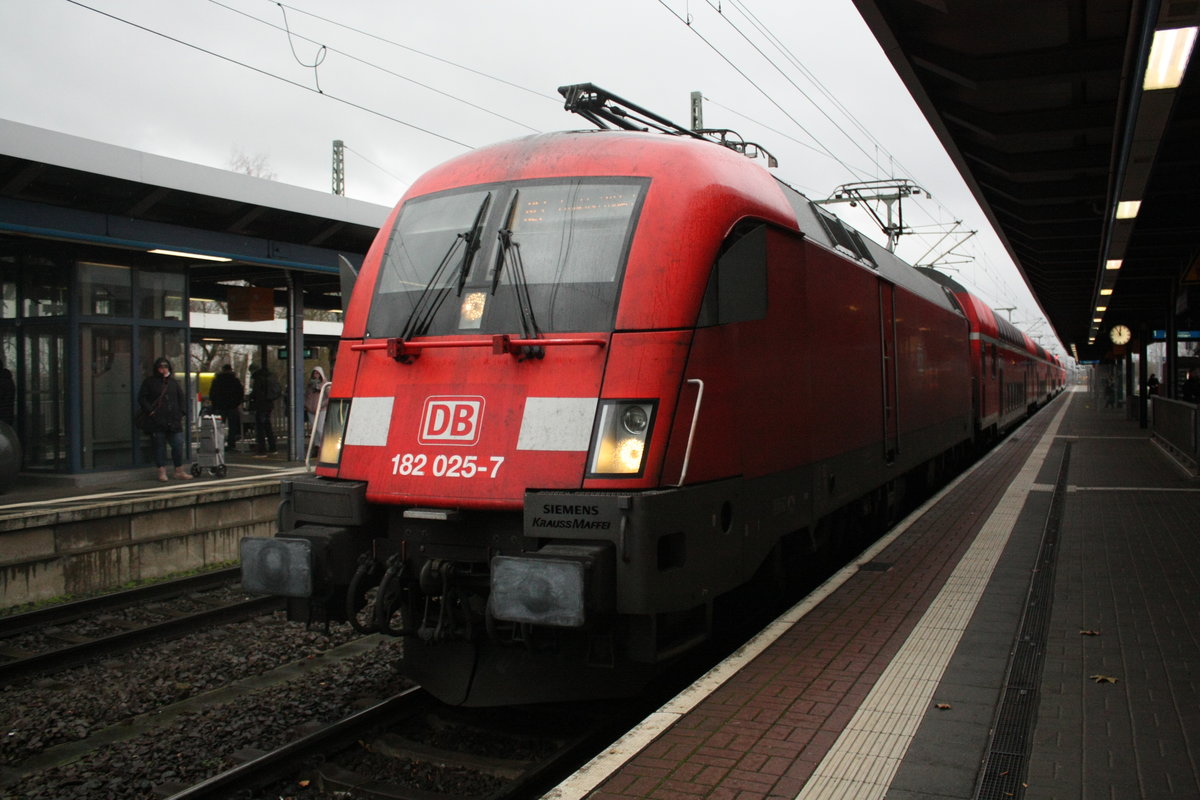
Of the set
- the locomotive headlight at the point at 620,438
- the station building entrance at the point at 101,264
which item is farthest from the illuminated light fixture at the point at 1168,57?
the station building entrance at the point at 101,264

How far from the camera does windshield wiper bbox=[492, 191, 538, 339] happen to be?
208 inches

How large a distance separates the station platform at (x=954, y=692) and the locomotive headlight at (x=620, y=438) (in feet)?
3.89

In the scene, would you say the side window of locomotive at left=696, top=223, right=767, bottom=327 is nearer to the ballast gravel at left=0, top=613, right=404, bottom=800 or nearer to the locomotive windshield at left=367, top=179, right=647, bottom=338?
the locomotive windshield at left=367, top=179, right=647, bottom=338

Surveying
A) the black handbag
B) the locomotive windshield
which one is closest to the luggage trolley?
the black handbag

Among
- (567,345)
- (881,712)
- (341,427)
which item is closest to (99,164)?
(341,427)

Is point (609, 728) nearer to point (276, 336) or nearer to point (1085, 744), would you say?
point (1085, 744)

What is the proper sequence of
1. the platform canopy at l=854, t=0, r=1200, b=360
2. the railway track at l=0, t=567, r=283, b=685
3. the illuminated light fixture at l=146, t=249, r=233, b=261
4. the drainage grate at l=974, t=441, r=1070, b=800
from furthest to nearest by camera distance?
the illuminated light fixture at l=146, t=249, r=233, b=261, the railway track at l=0, t=567, r=283, b=685, the platform canopy at l=854, t=0, r=1200, b=360, the drainage grate at l=974, t=441, r=1070, b=800

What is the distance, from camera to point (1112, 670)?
5.36m

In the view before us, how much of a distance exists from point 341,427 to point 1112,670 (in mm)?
4574

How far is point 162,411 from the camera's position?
13039mm

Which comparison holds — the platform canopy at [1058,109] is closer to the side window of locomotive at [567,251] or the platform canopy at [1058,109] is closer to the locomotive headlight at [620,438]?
the side window of locomotive at [567,251]

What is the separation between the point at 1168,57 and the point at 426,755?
19.3ft

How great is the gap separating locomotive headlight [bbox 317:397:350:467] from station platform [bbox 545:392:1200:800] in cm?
246

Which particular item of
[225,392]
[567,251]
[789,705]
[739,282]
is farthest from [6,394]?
[789,705]
